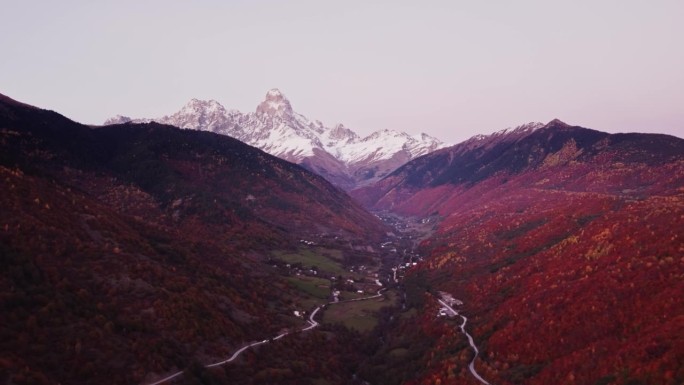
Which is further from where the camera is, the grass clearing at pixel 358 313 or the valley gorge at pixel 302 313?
the grass clearing at pixel 358 313

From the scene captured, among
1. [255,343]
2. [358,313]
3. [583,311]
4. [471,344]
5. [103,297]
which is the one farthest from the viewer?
[358,313]

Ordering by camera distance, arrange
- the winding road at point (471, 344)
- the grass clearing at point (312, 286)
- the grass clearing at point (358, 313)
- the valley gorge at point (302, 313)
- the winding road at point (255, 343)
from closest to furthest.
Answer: the valley gorge at point (302, 313), the winding road at point (255, 343), the winding road at point (471, 344), the grass clearing at point (358, 313), the grass clearing at point (312, 286)

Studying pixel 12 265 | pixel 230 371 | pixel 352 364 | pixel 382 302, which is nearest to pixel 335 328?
pixel 352 364

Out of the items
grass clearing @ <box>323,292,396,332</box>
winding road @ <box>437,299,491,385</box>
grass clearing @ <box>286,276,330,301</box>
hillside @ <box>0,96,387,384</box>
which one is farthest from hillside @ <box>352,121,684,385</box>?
hillside @ <box>0,96,387,384</box>

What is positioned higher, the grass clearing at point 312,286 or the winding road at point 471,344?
the winding road at point 471,344

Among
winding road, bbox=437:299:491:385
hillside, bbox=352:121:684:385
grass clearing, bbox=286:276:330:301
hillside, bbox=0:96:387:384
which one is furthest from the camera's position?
grass clearing, bbox=286:276:330:301

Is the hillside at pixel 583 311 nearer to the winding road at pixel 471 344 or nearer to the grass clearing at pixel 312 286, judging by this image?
the winding road at pixel 471 344

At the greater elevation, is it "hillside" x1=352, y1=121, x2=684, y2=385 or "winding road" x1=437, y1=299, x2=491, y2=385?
"hillside" x1=352, y1=121, x2=684, y2=385

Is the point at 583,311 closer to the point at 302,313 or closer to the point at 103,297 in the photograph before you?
the point at 302,313

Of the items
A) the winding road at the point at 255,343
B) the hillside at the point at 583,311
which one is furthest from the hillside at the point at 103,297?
the hillside at the point at 583,311

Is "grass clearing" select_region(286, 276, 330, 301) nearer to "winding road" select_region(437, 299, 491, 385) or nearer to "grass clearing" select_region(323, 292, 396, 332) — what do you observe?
"grass clearing" select_region(323, 292, 396, 332)

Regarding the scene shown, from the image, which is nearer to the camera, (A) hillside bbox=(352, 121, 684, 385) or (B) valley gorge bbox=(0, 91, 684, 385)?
(A) hillside bbox=(352, 121, 684, 385)

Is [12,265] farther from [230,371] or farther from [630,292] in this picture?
[630,292]

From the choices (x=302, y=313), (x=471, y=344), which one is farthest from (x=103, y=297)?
(x=471, y=344)
